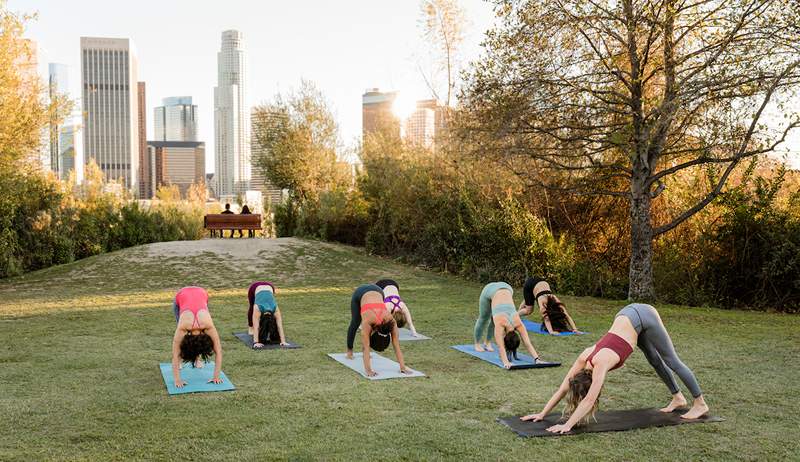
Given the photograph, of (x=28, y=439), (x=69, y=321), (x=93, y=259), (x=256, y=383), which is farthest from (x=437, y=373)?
(x=93, y=259)

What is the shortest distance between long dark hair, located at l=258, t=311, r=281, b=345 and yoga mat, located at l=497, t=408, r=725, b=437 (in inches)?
159

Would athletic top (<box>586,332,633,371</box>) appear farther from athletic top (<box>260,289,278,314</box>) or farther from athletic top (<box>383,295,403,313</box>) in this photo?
athletic top (<box>260,289,278,314</box>)

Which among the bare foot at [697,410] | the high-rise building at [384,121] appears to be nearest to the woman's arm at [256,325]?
the bare foot at [697,410]

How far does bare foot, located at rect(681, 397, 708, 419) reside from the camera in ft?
17.6

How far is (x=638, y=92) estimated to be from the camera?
1245 centimetres

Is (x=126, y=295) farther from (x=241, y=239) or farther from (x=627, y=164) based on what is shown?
(x=627, y=164)

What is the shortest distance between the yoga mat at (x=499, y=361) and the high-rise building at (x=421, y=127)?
39.1ft

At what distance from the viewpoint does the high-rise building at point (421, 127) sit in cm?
2081

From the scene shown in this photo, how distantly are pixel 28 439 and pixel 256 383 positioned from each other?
219 cm

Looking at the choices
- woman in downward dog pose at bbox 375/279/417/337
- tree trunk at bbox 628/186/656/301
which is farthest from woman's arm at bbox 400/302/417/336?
tree trunk at bbox 628/186/656/301

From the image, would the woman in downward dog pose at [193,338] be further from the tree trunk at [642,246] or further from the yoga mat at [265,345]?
the tree trunk at [642,246]

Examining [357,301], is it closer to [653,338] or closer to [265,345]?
[265,345]

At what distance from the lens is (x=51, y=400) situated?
5.84 m

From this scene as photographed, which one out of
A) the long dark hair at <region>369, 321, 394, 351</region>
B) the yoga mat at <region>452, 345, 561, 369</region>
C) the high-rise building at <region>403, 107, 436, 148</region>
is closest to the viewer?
the long dark hair at <region>369, 321, 394, 351</region>
